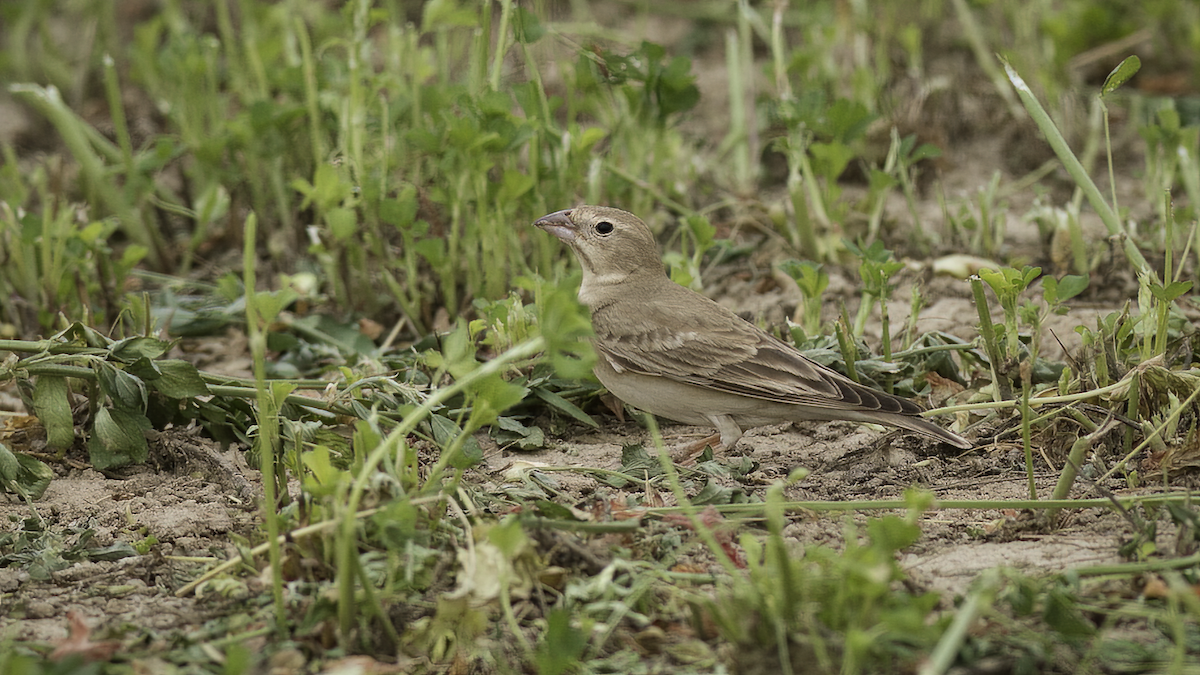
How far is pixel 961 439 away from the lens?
423 cm

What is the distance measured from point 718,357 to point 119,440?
222 centimetres

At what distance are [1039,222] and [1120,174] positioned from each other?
161 centimetres

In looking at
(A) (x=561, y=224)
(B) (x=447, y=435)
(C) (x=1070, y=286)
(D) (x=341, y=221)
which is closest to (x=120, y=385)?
(B) (x=447, y=435)

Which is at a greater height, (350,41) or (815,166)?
(350,41)

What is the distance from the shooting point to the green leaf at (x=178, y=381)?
4.29m

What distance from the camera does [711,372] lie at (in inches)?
180

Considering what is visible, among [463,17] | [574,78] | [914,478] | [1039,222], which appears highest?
[463,17]

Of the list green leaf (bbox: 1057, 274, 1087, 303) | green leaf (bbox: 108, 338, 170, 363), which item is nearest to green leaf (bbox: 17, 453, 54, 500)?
green leaf (bbox: 108, 338, 170, 363)

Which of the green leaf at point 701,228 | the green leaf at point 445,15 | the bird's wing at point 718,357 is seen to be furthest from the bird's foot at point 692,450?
the green leaf at point 445,15

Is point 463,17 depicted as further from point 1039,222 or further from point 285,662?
point 285,662

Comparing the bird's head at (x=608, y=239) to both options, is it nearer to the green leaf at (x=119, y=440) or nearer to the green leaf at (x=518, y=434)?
the green leaf at (x=518, y=434)

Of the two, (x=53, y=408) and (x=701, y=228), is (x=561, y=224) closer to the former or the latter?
(x=701, y=228)

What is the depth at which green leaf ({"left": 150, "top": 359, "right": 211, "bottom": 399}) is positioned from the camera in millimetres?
4289

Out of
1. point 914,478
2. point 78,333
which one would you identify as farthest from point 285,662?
point 914,478
